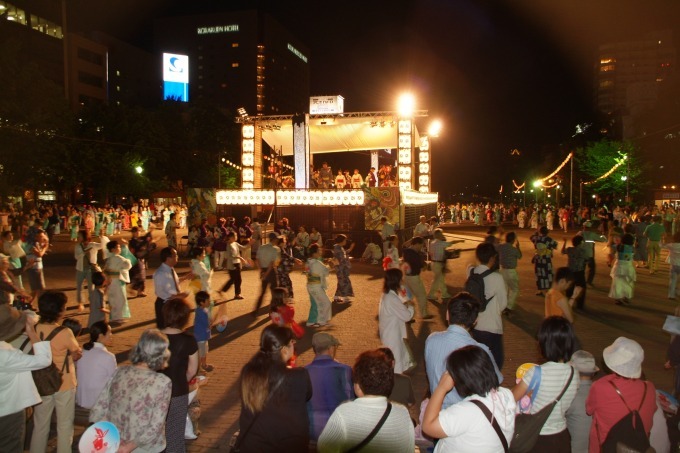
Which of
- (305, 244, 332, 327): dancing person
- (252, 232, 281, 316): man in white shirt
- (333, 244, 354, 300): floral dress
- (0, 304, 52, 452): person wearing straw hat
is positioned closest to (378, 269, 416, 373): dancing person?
(0, 304, 52, 452): person wearing straw hat

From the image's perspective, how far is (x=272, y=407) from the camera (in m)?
3.22

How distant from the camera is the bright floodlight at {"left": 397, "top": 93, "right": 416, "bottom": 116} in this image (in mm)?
25531

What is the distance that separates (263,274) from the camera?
1059 cm

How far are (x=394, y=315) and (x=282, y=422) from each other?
3.04 m

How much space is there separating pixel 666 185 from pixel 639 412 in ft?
153

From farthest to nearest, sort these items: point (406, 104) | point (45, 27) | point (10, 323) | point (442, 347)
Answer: point (45, 27), point (406, 104), point (10, 323), point (442, 347)

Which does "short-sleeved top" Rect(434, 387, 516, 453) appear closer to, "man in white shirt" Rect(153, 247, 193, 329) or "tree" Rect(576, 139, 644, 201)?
"man in white shirt" Rect(153, 247, 193, 329)

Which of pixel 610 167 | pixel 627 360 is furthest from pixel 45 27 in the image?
pixel 627 360

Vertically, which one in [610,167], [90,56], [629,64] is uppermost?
[629,64]

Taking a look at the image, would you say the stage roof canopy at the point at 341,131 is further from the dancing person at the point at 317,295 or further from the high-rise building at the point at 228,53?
the high-rise building at the point at 228,53

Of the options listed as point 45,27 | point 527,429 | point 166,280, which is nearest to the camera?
point 527,429

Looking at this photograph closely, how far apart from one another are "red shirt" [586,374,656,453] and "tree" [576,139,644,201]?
41604 mm

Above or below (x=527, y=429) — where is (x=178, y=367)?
above

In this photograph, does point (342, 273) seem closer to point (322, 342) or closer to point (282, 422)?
point (322, 342)
